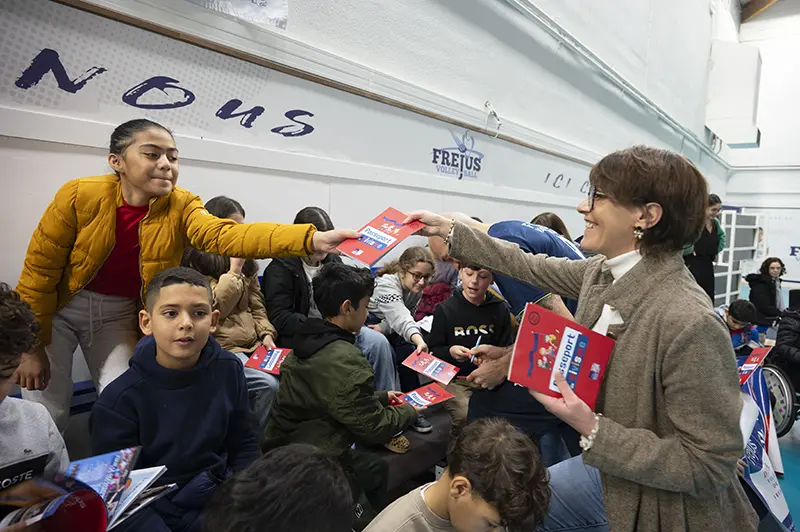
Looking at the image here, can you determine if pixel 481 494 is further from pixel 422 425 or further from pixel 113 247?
pixel 113 247

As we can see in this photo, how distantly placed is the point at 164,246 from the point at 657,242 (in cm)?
179

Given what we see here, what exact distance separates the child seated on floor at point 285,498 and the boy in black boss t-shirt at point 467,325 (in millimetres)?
1938

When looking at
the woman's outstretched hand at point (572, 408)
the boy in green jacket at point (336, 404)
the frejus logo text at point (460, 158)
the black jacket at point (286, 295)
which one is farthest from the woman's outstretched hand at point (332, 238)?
the frejus logo text at point (460, 158)

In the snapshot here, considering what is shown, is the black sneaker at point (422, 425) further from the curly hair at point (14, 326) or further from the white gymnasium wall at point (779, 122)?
the white gymnasium wall at point (779, 122)

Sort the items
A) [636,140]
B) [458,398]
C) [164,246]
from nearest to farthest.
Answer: [164,246] → [458,398] → [636,140]

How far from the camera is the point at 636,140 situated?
9.25m

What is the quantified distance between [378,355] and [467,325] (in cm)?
58

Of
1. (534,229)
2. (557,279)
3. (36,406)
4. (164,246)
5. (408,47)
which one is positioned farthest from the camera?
(408,47)

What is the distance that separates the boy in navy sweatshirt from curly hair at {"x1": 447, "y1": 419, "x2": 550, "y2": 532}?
0.83 metres

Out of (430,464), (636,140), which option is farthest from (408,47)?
(636,140)

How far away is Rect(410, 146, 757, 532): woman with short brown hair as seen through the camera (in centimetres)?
121

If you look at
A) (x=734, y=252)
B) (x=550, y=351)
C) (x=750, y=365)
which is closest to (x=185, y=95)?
(x=550, y=351)

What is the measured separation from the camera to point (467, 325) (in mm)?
2902

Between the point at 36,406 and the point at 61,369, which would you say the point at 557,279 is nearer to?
the point at 36,406
